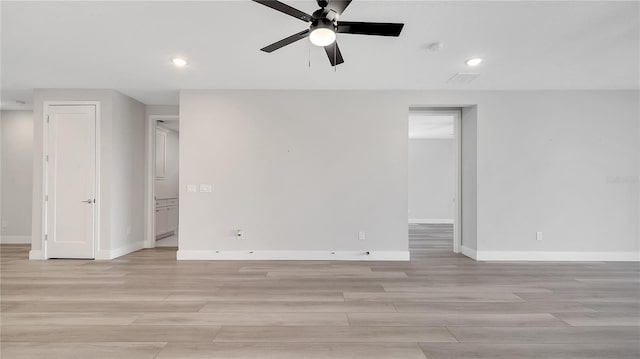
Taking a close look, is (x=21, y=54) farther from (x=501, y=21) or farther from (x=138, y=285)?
(x=501, y=21)

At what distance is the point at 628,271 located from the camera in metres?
3.95

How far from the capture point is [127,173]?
5062 mm

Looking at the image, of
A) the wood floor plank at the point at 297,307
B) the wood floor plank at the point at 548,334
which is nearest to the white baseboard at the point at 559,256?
the wood floor plank at the point at 548,334

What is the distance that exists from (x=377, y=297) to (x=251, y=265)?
1997 mm

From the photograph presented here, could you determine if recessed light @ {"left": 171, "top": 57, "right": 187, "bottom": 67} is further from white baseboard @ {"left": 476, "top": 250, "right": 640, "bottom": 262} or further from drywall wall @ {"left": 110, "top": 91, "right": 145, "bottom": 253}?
white baseboard @ {"left": 476, "top": 250, "right": 640, "bottom": 262}

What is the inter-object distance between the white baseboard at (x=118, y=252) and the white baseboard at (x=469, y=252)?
5616mm

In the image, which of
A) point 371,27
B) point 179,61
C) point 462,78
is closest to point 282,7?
point 371,27

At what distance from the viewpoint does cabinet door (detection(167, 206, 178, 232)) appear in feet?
21.8

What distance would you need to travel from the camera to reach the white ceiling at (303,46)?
2.52 metres

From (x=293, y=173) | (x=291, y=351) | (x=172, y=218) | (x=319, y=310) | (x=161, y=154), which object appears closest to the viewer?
(x=291, y=351)

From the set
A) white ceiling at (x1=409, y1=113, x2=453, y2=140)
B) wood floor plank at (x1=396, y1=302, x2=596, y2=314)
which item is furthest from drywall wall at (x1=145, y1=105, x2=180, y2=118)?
wood floor plank at (x1=396, y1=302, x2=596, y2=314)

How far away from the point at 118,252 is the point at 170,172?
2353mm

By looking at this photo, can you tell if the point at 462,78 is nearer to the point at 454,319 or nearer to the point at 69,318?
the point at 454,319

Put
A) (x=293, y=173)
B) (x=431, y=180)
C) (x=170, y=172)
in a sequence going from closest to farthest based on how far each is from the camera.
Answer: (x=293, y=173), (x=170, y=172), (x=431, y=180)
